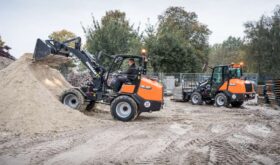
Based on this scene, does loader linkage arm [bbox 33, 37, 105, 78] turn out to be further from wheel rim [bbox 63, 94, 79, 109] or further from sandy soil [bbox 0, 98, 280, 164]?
sandy soil [bbox 0, 98, 280, 164]

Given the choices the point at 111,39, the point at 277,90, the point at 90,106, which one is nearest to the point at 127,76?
the point at 90,106

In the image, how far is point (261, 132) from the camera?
927cm

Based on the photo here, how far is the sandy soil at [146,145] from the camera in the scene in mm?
5895

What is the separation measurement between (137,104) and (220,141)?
149 inches

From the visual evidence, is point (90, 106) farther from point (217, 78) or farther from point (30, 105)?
point (217, 78)

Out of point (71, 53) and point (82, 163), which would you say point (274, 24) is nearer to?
point (71, 53)

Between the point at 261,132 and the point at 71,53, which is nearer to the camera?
the point at 261,132

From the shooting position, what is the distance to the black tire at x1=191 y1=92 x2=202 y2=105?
1900 centimetres

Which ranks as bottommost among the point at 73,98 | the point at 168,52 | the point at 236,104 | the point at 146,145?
the point at 146,145

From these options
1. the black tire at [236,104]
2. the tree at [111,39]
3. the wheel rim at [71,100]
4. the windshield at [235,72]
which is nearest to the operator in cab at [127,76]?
the wheel rim at [71,100]

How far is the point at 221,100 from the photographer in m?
17.5

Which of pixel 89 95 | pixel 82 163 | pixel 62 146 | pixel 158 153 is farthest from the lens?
pixel 89 95

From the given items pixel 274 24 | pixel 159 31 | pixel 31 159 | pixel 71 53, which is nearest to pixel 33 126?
pixel 31 159

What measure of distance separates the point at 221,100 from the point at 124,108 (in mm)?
8026
